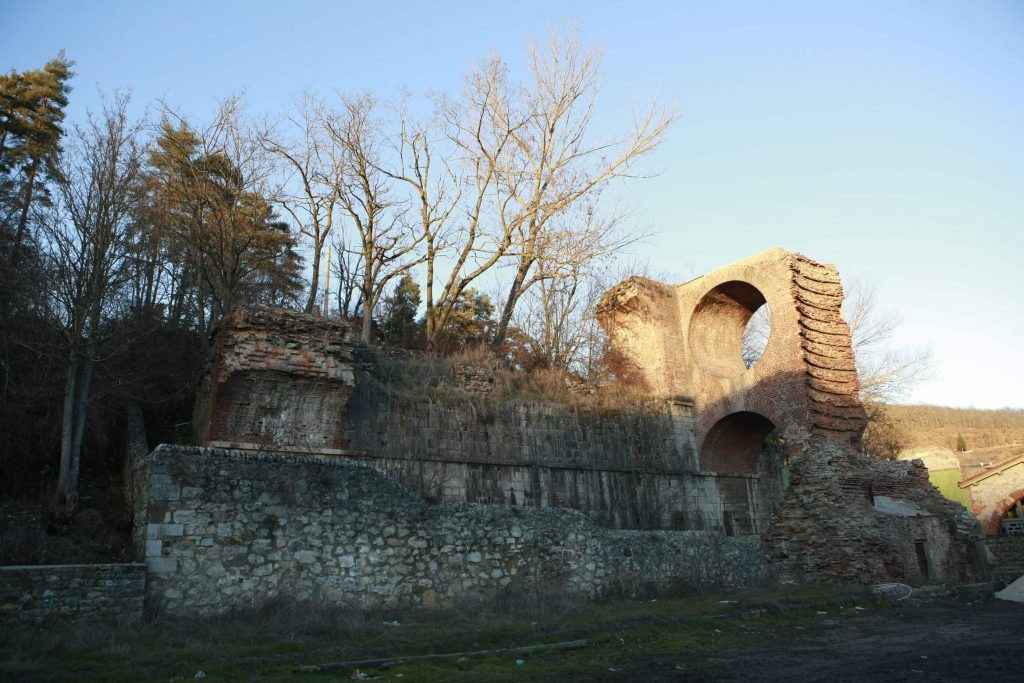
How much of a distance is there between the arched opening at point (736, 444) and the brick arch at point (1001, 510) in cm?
1569

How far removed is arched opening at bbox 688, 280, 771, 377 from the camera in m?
20.9

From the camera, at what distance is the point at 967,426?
5488 centimetres

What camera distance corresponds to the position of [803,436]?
17.8m

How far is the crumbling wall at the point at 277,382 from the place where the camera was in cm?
1245

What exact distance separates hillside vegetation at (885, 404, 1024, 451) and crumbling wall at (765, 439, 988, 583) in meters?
32.5

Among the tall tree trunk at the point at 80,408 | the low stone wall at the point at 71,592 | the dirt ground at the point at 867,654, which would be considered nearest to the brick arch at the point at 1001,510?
the dirt ground at the point at 867,654

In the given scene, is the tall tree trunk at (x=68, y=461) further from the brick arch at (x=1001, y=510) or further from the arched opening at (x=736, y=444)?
the brick arch at (x=1001, y=510)

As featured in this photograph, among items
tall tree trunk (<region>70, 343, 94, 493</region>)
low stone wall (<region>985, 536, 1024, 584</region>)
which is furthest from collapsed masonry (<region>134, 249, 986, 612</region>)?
low stone wall (<region>985, 536, 1024, 584</region>)

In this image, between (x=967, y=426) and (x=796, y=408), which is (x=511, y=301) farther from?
(x=967, y=426)

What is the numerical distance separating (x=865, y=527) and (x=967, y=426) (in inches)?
1826

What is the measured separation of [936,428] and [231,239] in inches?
2022

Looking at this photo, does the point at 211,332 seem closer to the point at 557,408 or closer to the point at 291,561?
the point at 291,561

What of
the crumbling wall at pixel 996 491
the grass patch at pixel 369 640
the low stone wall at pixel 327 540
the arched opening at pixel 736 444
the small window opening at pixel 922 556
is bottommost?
the grass patch at pixel 369 640

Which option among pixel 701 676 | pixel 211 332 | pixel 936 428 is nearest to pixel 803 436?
pixel 701 676
